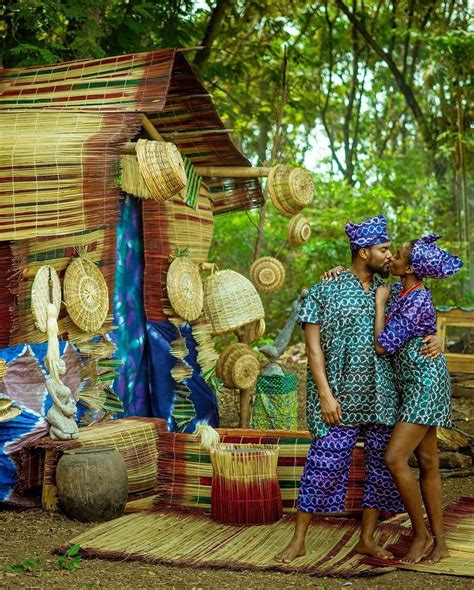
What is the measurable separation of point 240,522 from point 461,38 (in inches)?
366

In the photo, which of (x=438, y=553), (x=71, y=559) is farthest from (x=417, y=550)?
(x=71, y=559)

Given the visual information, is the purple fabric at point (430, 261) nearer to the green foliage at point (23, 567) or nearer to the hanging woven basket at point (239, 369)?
the green foliage at point (23, 567)

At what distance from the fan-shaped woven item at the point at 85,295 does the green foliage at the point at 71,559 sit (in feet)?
6.56

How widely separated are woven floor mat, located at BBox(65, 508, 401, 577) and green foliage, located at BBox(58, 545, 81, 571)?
0.17 feet

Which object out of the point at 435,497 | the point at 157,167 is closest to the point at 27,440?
the point at 157,167

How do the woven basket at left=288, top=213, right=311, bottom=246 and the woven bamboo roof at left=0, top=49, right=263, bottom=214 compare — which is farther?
the woven basket at left=288, top=213, right=311, bottom=246

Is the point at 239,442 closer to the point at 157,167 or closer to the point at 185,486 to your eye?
Answer: the point at 185,486

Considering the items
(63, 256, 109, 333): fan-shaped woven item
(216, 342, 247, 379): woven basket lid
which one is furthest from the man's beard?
(216, 342, 247, 379): woven basket lid

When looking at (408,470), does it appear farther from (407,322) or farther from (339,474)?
(407,322)

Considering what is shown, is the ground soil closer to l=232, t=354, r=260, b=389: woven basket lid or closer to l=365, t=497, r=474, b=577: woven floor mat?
l=365, t=497, r=474, b=577: woven floor mat

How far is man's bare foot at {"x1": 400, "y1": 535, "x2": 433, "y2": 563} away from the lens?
5004mm

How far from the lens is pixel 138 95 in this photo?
7.09 meters

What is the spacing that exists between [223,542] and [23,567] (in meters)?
1.13

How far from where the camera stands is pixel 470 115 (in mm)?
15164
